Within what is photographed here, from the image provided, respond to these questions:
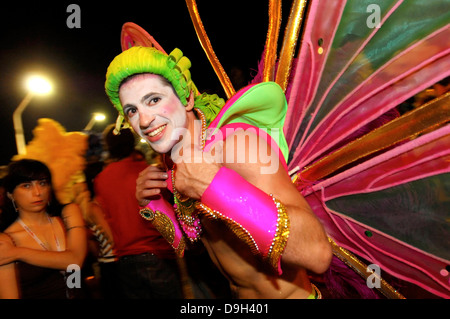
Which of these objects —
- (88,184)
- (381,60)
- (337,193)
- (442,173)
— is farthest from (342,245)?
(88,184)

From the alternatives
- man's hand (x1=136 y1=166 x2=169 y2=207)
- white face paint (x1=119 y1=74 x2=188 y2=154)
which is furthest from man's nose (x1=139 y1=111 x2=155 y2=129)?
man's hand (x1=136 y1=166 x2=169 y2=207)

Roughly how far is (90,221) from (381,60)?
10.2 feet

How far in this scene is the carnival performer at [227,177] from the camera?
97 cm

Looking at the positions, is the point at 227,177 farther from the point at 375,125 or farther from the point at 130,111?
the point at 375,125

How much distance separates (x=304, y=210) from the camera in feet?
3.37

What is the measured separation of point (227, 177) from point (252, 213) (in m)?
0.14

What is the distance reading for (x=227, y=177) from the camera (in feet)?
3.24

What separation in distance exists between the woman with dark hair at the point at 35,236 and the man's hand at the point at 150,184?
81 centimetres

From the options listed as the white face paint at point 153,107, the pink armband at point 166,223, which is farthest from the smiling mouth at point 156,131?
the pink armband at point 166,223

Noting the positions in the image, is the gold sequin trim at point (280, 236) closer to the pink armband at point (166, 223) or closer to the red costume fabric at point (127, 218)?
the pink armband at point (166, 223)

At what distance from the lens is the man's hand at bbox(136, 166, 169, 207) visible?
156 centimetres

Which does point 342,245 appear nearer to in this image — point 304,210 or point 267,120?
point 304,210

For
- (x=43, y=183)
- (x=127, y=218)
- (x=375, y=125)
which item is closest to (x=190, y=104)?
(x=375, y=125)

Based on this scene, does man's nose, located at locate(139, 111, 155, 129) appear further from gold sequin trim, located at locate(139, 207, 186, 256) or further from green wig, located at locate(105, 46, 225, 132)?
gold sequin trim, located at locate(139, 207, 186, 256)
